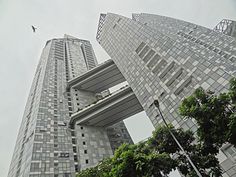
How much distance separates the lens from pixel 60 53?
63094mm

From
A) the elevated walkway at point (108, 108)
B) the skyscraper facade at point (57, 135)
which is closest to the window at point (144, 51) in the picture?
the elevated walkway at point (108, 108)

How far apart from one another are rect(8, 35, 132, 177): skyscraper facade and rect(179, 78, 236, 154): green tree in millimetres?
24647

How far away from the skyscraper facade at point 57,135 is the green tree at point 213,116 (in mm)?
24647

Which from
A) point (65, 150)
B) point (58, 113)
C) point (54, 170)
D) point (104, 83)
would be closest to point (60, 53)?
point (104, 83)

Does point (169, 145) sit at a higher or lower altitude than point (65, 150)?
lower

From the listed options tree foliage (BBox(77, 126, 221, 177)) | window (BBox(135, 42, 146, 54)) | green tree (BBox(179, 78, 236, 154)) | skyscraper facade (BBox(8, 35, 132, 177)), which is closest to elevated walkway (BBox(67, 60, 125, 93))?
skyscraper facade (BBox(8, 35, 132, 177))

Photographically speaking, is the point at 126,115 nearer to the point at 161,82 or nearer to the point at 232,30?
the point at 161,82

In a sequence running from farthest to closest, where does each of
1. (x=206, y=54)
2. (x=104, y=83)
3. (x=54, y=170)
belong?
(x=104, y=83) < (x=54, y=170) < (x=206, y=54)

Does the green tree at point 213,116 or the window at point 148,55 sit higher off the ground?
the window at point 148,55

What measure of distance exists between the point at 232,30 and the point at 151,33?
A: 31.8 metres

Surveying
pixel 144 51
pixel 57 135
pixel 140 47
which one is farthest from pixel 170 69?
pixel 57 135

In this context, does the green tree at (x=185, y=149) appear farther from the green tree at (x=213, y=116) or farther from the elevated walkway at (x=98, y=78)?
the elevated walkway at (x=98, y=78)

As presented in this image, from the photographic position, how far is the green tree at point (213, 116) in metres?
9.32

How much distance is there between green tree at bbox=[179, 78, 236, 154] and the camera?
932 centimetres
